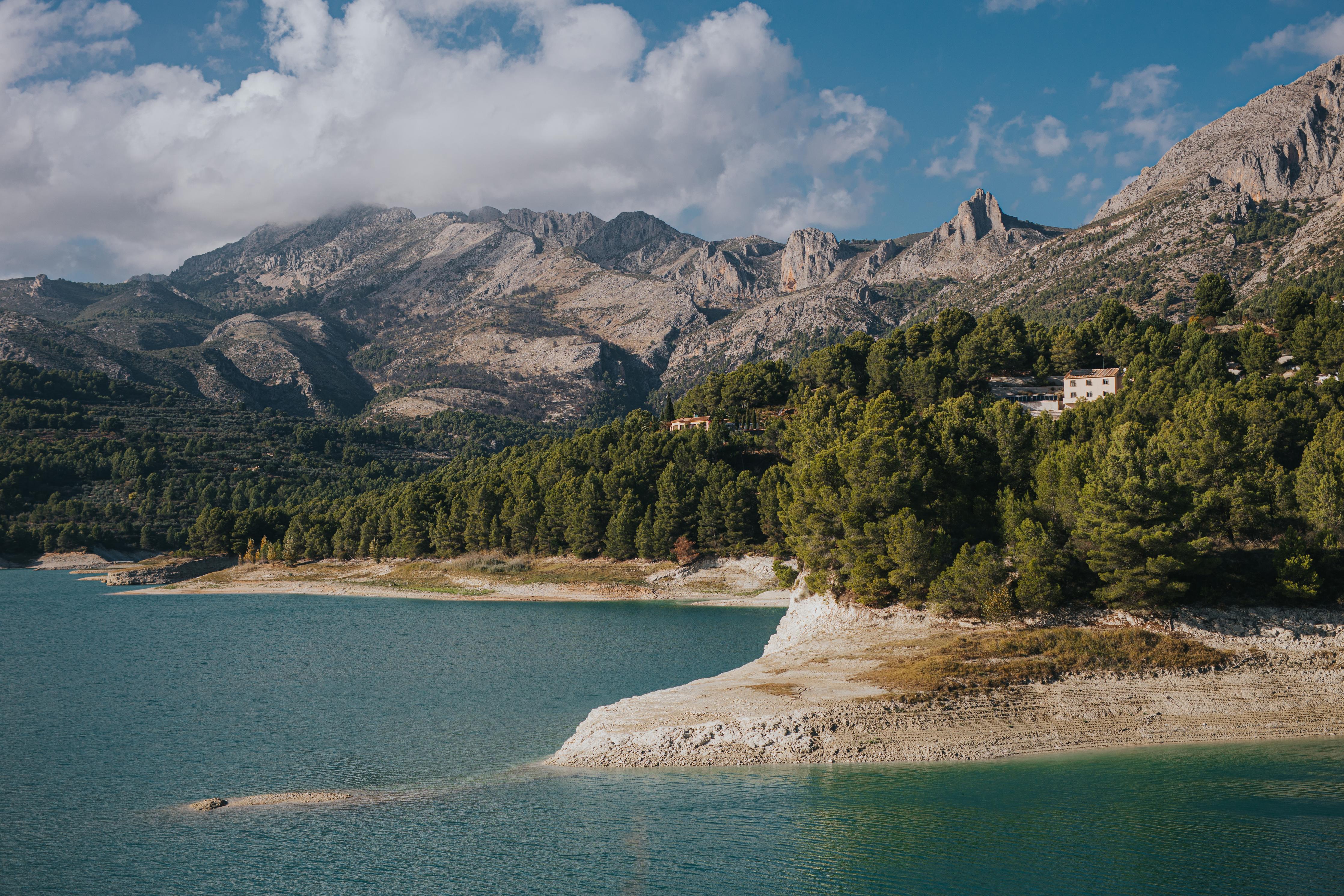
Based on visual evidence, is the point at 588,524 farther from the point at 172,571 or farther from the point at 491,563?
the point at 172,571

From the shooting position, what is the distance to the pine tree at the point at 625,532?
104m

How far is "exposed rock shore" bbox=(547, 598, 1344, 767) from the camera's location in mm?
34562

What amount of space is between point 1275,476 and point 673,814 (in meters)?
42.4

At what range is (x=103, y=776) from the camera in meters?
34.5

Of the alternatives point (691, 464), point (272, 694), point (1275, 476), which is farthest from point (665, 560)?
point (1275, 476)

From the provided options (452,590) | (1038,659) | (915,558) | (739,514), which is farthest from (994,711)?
(452,590)

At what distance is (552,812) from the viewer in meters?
28.8

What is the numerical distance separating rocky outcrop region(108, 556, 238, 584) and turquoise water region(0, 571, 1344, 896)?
9281cm

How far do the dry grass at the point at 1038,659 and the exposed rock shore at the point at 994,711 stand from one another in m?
0.61

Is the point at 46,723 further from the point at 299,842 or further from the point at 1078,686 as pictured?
the point at 1078,686

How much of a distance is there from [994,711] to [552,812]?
19.5 meters

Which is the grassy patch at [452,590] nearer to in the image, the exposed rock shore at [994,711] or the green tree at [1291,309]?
the exposed rock shore at [994,711]

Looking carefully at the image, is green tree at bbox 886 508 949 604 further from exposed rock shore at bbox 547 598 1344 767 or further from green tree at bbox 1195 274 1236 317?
green tree at bbox 1195 274 1236 317

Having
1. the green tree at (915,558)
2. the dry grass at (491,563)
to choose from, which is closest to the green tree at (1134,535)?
the green tree at (915,558)
